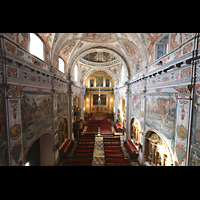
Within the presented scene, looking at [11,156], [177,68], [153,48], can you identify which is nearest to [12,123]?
[11,156]

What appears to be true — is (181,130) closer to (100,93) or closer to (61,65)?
(61,65)

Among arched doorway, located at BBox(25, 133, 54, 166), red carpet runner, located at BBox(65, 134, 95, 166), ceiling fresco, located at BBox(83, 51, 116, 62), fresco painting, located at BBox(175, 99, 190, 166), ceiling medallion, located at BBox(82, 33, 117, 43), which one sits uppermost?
ceiling fresco, located at BBox(83, 51, 116, 62)

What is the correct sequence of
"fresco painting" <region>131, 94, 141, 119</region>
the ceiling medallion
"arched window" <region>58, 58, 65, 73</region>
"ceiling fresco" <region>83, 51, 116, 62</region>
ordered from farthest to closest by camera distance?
"ceiling fresco" <region>83, 51, 116, 62</region>
"arched window" <region>58, 58, 65, 73</region>
the ceiling medallion
"fresco painting" <region>131, 94, 141, 119</region>

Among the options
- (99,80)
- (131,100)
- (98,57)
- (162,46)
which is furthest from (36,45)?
(99,80)

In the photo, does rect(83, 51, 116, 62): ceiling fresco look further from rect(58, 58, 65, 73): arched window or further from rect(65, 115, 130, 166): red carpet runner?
rect(65, 115, 130, 166): red carpet runner

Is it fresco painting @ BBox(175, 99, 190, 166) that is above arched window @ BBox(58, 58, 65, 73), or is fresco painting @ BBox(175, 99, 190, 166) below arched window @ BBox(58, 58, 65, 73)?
below

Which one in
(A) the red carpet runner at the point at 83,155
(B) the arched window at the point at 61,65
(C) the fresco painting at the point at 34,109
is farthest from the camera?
(B) the arched window at the point at 61,65

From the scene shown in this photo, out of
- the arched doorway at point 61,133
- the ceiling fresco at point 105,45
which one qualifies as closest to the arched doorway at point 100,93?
the ceiling fresco at point 105,45

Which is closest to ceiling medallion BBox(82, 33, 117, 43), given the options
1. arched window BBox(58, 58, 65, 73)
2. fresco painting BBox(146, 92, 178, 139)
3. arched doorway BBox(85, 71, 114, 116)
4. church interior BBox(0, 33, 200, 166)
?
church interior BBox(0, 33, 200, 166)

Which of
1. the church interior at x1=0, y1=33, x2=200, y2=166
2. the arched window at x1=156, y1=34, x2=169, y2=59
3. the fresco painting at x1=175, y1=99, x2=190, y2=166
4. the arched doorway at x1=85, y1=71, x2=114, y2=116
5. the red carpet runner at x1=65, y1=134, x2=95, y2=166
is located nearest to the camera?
the church interior at x1=0, y1=33, x2=200, y2=166

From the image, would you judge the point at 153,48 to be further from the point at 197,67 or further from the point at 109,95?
the point at 109,95

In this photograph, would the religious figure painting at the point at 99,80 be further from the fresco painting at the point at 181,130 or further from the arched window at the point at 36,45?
the fresco painting at the point at 181,130

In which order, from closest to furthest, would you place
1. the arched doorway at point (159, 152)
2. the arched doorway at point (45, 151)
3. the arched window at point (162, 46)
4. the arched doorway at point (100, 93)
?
the arched doorway at point (159, 152) < the arched window at point (162, 46) < the arched doorway at point (45, 151) < the arched doorway at point (100, 93)
